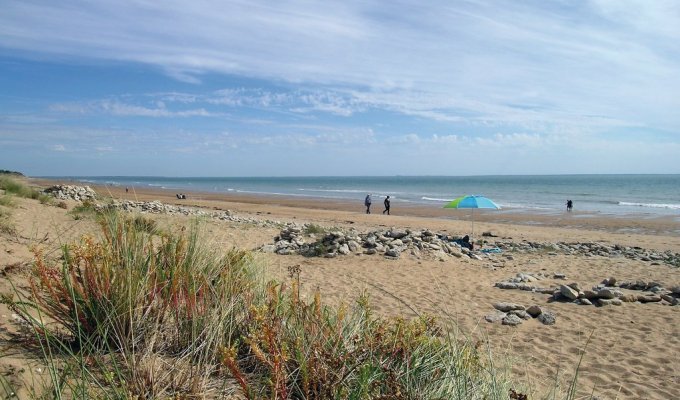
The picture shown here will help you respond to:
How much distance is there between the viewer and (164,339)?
3418 mm

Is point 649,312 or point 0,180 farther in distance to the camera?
point 0,180

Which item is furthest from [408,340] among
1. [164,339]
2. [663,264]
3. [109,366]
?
[663,264]

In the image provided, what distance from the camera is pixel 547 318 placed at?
7723 mm

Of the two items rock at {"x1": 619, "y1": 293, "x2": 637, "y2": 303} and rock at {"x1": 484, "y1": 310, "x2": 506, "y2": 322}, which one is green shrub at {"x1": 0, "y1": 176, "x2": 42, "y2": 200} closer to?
rock at {"x1": 484, "y1": 310, "x2": 506, "y2": 322}

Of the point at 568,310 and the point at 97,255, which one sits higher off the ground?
the point at 97,255

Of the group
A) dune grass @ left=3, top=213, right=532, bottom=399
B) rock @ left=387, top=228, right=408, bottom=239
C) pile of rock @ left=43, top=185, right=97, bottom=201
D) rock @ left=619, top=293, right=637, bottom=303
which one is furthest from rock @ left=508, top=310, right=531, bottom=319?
pile of rock @ left=43, top=185, right=97, bottom=201

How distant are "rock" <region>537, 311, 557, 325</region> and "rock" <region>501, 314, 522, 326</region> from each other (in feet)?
1.39

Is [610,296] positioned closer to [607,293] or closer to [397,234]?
[607,293]

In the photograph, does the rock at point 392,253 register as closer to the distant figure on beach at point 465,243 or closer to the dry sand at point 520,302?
the dry sand at point 520,302

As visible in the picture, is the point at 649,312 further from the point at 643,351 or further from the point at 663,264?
the point at 663,264

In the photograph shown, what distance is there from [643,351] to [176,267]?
21.0 feet

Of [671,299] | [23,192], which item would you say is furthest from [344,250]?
[23,192]

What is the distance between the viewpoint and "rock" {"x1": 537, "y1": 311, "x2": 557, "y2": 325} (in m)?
7.65

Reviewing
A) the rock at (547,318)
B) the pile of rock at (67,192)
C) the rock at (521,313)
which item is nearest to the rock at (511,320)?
the rock at (521,313)
